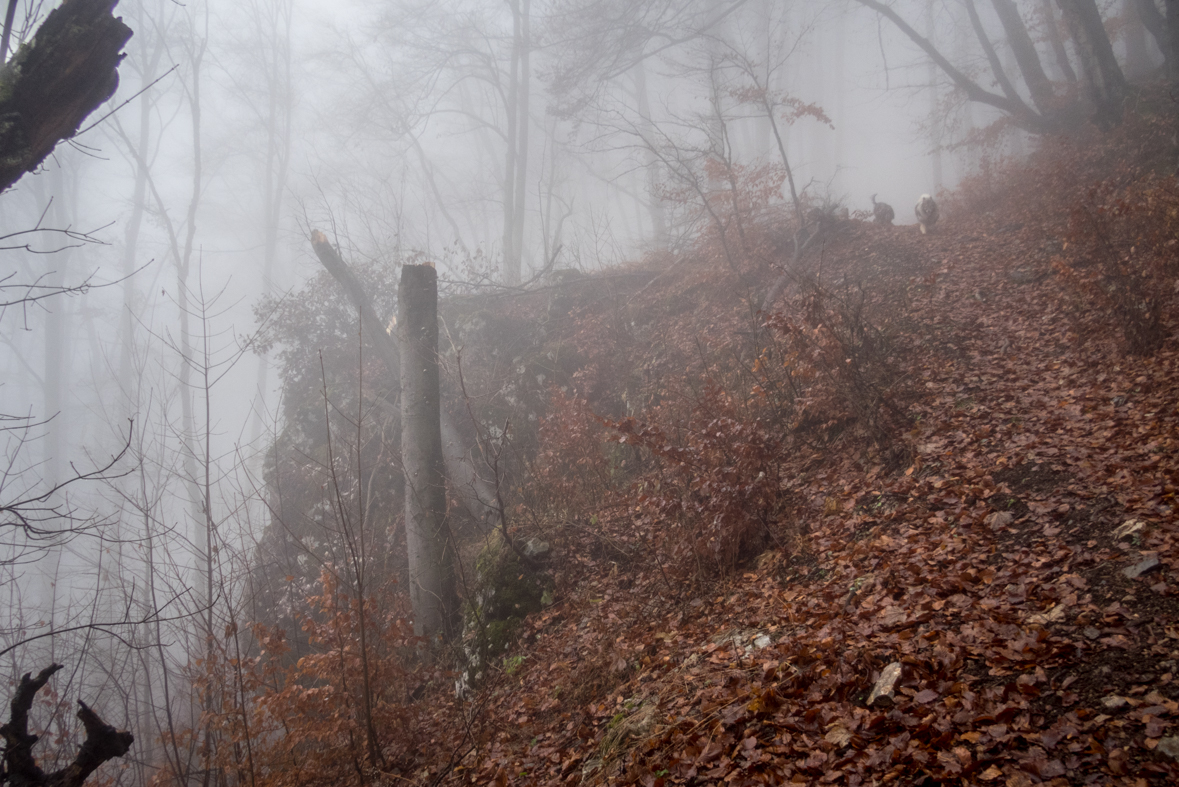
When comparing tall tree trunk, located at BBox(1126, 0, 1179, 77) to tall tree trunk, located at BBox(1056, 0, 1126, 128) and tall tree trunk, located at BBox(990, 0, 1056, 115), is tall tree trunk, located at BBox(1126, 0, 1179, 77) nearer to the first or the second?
tall tree trunk, located at BBox(1056, 0, 1126, 128)

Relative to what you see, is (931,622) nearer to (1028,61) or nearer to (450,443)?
(450,443)

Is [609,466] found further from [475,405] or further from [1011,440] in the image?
[1011,440]

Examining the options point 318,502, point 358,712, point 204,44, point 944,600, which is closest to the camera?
point 944,600

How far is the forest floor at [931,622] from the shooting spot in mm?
2459

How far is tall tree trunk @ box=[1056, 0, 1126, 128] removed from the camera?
10812 millimetres

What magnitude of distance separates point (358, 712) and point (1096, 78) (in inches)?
665

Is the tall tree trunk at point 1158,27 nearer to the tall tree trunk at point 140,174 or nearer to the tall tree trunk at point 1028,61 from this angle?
the tall tree trunk at point 1028,61

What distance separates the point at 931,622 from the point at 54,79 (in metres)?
5.94

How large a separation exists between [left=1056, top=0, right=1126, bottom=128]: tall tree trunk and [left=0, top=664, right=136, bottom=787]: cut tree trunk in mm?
17434

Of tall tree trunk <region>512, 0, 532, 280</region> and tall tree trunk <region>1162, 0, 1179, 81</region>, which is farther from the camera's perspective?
tall tree trunk <region>512, 0, 532, 280</region>

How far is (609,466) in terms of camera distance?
7.89m

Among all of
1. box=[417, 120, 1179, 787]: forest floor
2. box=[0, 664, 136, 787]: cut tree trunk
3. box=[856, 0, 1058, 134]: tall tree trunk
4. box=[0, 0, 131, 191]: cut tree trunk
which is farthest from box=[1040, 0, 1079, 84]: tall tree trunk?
box=[0, 664, 136, 787]: cut tree trunk

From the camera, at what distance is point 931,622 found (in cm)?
321

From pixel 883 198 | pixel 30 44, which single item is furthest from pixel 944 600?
pixel 883 198
